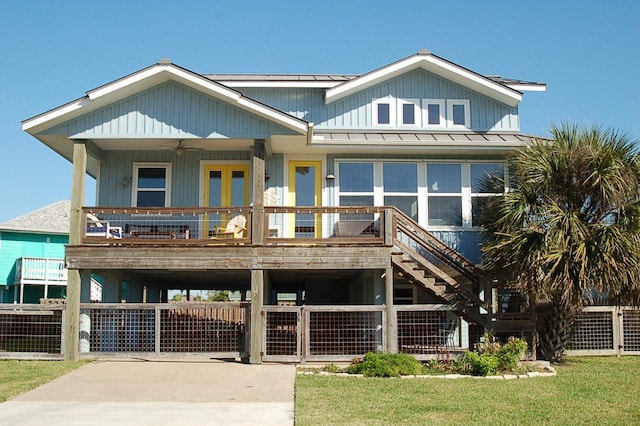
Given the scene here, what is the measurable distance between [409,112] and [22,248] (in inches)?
897

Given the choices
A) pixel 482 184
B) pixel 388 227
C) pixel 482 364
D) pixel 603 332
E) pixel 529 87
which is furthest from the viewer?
pixel 529 87

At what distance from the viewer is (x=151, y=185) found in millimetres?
18094

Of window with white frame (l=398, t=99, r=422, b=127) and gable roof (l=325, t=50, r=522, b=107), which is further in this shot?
window with white frame (l=398, t=99, r=422, b=127)

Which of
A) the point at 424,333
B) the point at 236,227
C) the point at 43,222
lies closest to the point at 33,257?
the point at 43,222

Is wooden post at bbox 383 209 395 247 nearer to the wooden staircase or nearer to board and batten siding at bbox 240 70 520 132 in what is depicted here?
the wooden staircase

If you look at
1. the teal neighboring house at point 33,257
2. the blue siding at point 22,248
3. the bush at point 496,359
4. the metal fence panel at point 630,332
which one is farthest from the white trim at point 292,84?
the blue siding at point 22,248

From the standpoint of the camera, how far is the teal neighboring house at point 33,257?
32.1m

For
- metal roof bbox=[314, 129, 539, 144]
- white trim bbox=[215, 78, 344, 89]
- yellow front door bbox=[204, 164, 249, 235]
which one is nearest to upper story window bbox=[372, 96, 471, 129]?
metal roof bbox=[314, 129, 539, 144]

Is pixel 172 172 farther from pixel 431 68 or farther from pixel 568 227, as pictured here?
pixel 568 227

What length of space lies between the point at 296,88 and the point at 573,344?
978cm

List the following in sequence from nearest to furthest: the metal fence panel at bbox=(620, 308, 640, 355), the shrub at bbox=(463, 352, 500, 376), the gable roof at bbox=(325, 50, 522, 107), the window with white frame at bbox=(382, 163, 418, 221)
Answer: the shrub at bbox=(463, 352, 500, 376), the metal fence panel at bbox=(620, 308, 640, 355), the window with white frame at bbox=(382, 163, 418, 221), the gable roof at bbox=(325, 50, 522, 107)

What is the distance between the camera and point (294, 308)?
14789 millimetres

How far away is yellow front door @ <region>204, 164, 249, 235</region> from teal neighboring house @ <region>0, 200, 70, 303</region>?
56.7ft

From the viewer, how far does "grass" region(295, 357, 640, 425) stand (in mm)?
9547
